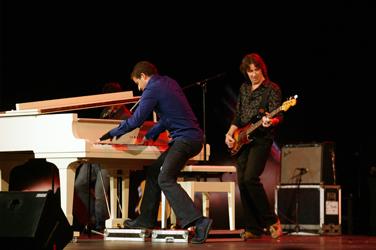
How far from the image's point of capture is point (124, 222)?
6688 millimetres

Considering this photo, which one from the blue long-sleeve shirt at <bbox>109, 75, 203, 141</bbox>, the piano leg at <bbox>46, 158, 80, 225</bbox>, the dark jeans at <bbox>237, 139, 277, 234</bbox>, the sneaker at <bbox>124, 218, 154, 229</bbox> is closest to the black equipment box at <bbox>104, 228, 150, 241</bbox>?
the sneaker at <bbox>124, 218, 154, 229</bbox>

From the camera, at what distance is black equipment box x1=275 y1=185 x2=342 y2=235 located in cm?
834

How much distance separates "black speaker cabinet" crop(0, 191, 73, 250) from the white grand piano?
1658mm

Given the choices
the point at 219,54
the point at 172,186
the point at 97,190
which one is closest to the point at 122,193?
the point at 97,190

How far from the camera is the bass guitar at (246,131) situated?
6.68 m

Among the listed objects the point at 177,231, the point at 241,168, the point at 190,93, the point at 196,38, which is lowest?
the point at 177,231

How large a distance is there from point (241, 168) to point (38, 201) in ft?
8.54

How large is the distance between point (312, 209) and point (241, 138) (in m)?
1.91

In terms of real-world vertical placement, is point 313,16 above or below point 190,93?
above

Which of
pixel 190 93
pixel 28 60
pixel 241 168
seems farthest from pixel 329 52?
pixel 28 60

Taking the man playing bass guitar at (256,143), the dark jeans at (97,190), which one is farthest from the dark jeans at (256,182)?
the dark jeans at (97,190)

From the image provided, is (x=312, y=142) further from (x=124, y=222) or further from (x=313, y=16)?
(x=124, y=222)

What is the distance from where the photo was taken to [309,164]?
8.57 m

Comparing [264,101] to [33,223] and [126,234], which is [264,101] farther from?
[33,223]
